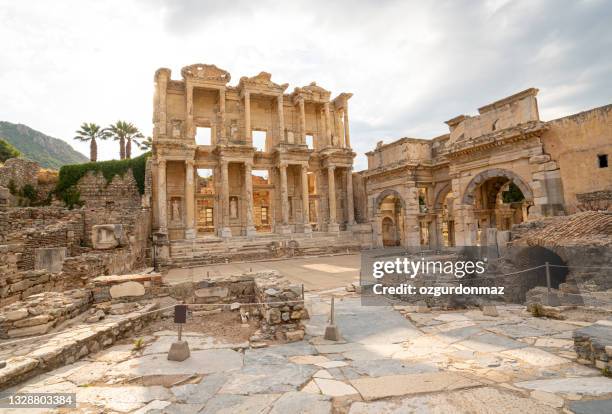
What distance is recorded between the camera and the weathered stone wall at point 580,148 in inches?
474

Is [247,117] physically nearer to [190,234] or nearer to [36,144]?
[190,234]

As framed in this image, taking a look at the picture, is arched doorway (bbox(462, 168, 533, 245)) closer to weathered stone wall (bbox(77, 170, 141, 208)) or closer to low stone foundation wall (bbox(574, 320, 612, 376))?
low stone foundation wall (bbox(574, 320, 612, 376))

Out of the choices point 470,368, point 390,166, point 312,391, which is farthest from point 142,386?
point 390,166

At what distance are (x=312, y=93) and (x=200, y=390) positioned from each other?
26882 mm

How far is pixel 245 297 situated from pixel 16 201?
88.5ft

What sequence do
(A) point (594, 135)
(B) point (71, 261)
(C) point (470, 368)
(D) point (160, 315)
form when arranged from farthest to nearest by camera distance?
(A) point (594, 135), (B) point (71, 261), (D) point (160, 315), (C) point (470, 368)

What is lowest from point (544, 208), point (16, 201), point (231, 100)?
point (544, 208)

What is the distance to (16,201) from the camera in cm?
2477

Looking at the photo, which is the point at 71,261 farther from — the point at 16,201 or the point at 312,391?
the point at 16,201

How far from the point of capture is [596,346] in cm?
376

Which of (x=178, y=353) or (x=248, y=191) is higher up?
(x=248, y=191)

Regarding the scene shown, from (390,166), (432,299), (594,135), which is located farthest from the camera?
(390,166)

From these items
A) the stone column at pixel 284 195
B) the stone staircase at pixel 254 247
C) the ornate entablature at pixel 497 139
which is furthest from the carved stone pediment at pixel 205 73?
the ornate entablature at pixel 497 139

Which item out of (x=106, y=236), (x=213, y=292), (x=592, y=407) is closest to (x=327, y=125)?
(x=106, y=236)
